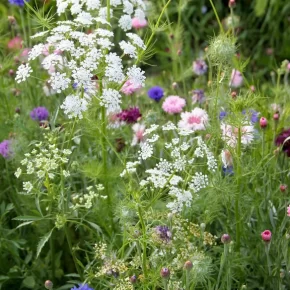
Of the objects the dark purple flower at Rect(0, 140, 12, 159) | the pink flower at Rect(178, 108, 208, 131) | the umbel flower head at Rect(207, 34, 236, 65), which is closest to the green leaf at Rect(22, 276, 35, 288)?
the dark purple flower at Rect(0, 140, 12, 159)

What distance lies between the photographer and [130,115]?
256 centimetres

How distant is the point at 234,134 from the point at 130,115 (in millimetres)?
549

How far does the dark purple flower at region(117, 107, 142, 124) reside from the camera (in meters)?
2.55

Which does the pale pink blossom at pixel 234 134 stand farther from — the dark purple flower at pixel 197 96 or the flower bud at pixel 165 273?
the dark purple flower at pixel 197 96

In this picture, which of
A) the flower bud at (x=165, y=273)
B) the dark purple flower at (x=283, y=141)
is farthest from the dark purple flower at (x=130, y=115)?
the flower bud at (x=165, y=273)

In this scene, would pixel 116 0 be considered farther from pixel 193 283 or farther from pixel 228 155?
pixel 193 283

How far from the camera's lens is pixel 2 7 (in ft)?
13.5

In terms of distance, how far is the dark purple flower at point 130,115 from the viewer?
2.55m

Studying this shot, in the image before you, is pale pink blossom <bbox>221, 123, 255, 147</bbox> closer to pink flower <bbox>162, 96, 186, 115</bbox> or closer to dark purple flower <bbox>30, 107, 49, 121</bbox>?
pink flower <bbox>162, 96, 186, 115</bbox>

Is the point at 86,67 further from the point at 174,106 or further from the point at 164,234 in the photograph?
the point at 174,106

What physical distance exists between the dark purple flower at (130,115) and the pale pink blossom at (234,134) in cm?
46

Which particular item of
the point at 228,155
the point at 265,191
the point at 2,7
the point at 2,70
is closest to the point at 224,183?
the point at 228,155

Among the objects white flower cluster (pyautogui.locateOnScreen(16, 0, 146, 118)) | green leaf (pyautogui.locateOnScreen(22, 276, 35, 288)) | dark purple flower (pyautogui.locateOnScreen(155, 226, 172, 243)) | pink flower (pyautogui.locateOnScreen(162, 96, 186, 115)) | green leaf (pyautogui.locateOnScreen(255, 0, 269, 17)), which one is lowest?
green leaf (pyautogui.locateOnScreen(255, 0, 269, 17))

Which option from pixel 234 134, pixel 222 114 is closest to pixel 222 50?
pixel 234 134
